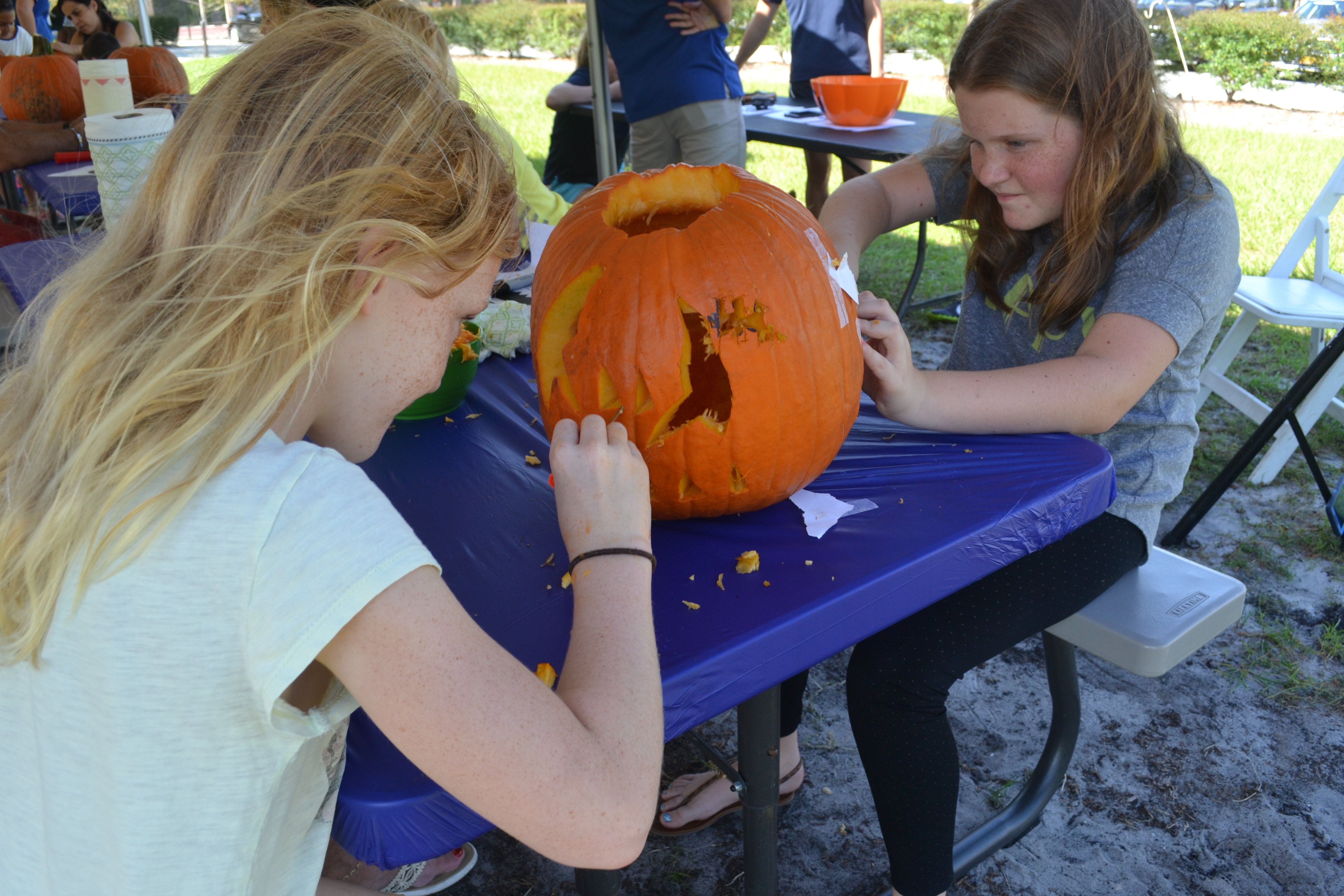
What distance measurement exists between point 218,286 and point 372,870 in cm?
116

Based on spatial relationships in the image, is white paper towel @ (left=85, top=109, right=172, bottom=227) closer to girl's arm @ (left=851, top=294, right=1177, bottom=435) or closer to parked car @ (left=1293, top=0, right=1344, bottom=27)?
girl's arm @ (left=851, top=294, right=1177, bottom=435)

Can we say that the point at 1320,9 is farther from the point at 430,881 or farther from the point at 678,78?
the point at 430,881

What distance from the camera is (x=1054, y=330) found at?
1.69 metres

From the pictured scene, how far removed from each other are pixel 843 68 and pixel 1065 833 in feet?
16.3

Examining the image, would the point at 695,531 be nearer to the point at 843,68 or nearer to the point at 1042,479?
the point at 1042,479

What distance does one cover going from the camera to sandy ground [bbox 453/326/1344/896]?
71.9 inches

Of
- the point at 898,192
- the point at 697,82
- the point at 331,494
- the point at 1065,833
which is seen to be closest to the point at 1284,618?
the point at 1065,833

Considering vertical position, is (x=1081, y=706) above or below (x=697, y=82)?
below

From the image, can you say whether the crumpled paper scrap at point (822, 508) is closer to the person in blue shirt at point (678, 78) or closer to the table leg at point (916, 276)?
the person in blue shirt at point (678, 78)

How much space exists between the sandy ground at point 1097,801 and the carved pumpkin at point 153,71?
14.8ft

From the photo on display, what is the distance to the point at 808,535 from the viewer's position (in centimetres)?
117

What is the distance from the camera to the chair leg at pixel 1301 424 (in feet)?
9.89

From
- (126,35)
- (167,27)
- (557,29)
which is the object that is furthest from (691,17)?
(557,29)

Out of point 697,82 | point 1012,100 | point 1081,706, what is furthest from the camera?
point 697,82
